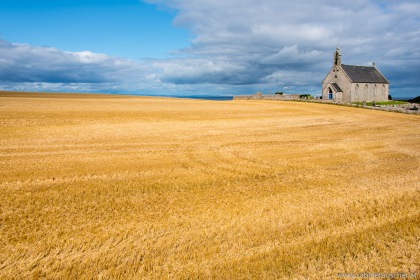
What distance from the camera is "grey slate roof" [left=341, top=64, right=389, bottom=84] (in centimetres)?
7572

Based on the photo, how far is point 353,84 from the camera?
243 ft

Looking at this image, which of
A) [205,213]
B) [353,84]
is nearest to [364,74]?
[353,84]

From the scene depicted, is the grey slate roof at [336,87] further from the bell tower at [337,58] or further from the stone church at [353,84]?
the bell tower at [337,58]

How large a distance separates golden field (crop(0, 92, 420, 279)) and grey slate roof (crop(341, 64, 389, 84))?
67934 millimetres

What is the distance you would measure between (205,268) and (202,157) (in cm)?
854

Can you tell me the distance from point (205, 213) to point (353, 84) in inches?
3024

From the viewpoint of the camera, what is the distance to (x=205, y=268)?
513 cm

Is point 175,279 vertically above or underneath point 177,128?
underneath

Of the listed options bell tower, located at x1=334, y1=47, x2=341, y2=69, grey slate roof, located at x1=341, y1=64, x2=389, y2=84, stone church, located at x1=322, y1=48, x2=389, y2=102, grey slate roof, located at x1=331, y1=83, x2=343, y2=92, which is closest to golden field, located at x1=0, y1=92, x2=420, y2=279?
stone church, located at x1=322, y1=48, x2=389, y2=102

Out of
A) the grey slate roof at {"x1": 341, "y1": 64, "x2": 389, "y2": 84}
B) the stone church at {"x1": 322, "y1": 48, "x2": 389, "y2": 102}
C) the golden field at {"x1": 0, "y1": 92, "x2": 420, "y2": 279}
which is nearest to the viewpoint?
the golden field at {"x1": 0, "y1": 92, "x2": 420, "y2": 279}

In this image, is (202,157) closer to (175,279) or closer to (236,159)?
(236,159)

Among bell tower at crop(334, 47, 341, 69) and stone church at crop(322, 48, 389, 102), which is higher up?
bell tower at crop(334, 47, 341, 69)

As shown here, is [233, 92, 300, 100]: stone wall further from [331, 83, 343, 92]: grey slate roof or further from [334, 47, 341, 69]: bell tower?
[334, 47, 341, 69]: bell tower

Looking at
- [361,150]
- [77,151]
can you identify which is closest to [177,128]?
[77,151]
